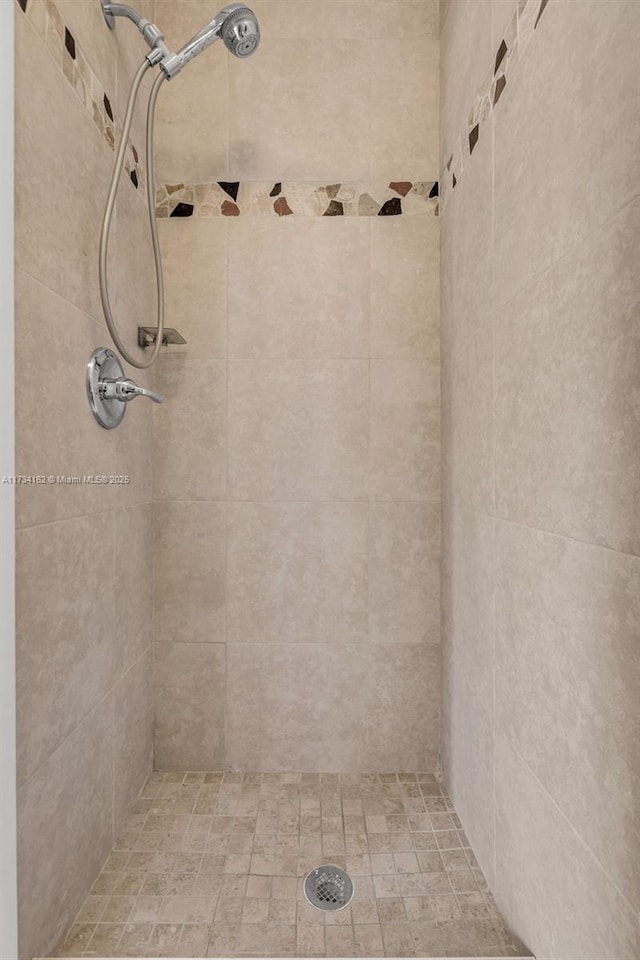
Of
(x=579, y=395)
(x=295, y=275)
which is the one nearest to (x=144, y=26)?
(x=295, y=275)

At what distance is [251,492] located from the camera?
154 centimetres

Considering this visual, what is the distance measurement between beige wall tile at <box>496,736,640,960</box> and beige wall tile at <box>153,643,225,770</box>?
795 millimetres

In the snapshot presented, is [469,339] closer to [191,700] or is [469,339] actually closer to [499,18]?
[499,18]

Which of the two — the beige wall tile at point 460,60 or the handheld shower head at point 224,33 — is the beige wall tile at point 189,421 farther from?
the beige wall tile at point 460,60

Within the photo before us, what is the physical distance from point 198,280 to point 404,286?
1.88ft

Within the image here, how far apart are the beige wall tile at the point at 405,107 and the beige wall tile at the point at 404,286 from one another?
0.13 m

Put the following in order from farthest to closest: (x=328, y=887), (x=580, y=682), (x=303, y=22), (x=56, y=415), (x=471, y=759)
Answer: (x=303, y=22) < (x=471, y=759) < (x=328, y=887) < (x=56, y=415) < (x=580, y=682)

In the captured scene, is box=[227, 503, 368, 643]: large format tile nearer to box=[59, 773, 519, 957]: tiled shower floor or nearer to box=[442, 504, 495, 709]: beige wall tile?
box=[442, 504, 495, 709]: beige wall tile

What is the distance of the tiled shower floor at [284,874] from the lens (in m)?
0.97

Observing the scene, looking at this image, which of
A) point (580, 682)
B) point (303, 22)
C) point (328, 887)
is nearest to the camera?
point (580, 682)

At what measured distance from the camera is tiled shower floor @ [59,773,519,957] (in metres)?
0.97

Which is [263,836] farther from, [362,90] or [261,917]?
[362,90]

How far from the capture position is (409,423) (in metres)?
1.54

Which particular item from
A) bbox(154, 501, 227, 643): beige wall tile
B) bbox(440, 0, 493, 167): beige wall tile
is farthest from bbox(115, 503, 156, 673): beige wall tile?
bbox(440, 0, 493, 167): beige wall tile
